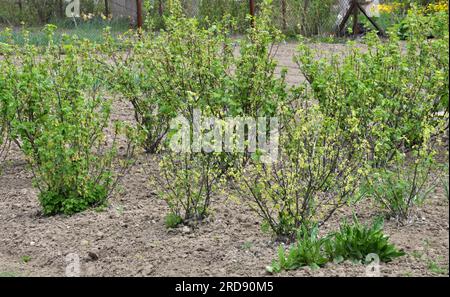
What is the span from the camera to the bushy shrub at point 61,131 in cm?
586

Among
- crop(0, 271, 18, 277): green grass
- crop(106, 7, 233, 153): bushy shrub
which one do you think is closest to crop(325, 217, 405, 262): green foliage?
crop(106, 7, 233, 153): bushy shrub

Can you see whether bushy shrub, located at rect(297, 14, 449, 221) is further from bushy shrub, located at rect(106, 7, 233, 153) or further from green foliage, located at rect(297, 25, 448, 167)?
bushy shrub, located at rect(106, 7, 233, 153)

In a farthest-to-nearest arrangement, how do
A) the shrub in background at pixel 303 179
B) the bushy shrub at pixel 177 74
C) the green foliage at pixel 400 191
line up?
the bushy shrub at pixel 177 74 < the green foliage at pixel 400 191 < the shrub in background at pixel 303 179

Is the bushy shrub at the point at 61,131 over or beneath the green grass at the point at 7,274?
over

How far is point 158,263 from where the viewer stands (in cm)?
495

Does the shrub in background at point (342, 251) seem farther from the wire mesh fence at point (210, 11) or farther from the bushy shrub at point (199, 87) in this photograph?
the wire mesh fence at point (210, 11)

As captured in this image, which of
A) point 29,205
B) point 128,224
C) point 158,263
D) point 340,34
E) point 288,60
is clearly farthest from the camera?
point 340,34

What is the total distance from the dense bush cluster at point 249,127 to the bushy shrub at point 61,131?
10mm

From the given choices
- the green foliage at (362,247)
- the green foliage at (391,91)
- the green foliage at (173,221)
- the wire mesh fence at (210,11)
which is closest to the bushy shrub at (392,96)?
the green foliage at (391,91)

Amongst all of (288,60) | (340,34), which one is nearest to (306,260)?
(288,60)

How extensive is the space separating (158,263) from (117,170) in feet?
6.97

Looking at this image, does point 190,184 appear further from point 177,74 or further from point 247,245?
point 177,74

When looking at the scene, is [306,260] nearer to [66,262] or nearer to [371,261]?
[371,261]

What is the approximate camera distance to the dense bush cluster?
201 inches
